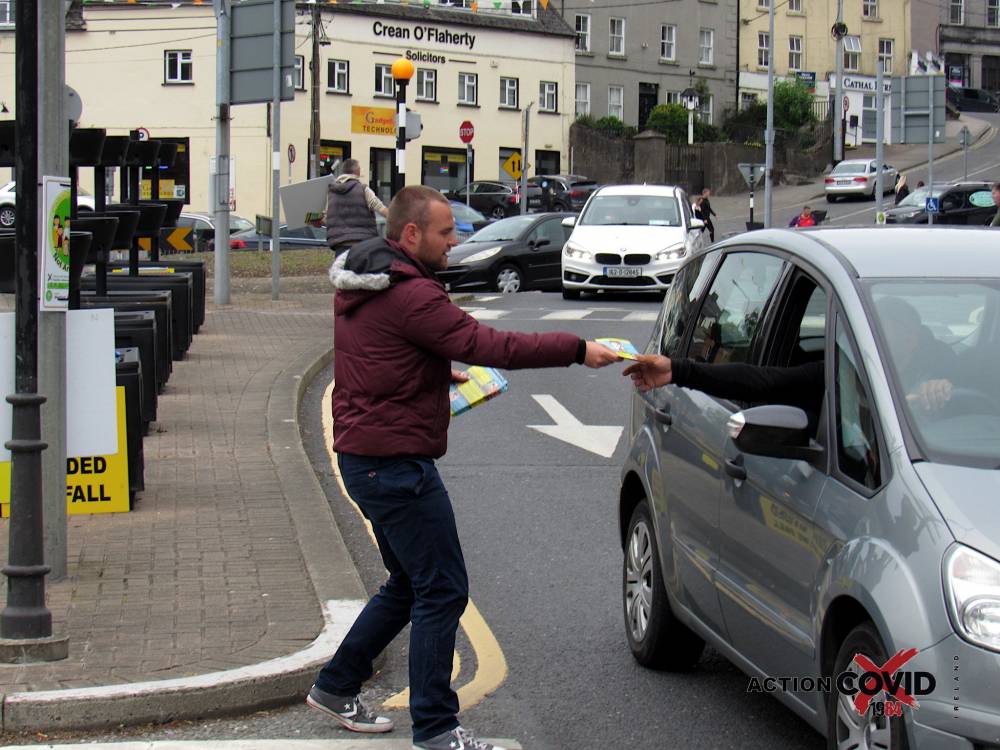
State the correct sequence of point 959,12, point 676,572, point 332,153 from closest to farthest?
1. point 676,572
2. point 332,153
3. point 959,12

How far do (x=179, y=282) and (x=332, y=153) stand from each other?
42.4 metres

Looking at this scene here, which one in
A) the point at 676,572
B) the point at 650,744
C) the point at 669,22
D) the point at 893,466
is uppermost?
the point at 669,22

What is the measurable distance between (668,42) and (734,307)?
64.8m

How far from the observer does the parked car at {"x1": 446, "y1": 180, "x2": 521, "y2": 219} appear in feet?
173

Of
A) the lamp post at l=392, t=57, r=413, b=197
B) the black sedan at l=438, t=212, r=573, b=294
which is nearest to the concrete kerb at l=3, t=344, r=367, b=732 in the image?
the lamp post at l=392, t=57, r=413, b=197

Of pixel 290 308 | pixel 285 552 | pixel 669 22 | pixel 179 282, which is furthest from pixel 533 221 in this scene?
pixel 669 22

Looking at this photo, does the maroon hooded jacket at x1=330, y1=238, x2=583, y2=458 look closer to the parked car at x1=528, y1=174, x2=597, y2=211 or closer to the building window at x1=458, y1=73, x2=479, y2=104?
the parked car at x1=528, y1=174, x2=597, y2=211

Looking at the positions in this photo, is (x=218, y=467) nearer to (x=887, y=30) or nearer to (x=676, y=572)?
(x=676, y=572)

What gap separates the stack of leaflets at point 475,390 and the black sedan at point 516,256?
792 inches

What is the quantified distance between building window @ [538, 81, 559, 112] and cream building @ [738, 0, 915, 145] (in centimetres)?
1229

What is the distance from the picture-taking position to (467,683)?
5797mm

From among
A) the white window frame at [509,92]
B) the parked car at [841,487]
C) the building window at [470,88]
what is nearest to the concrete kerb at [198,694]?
the parked car at [841,487]

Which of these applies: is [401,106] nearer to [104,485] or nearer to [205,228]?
[104,485]

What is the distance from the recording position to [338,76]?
5650 cm
